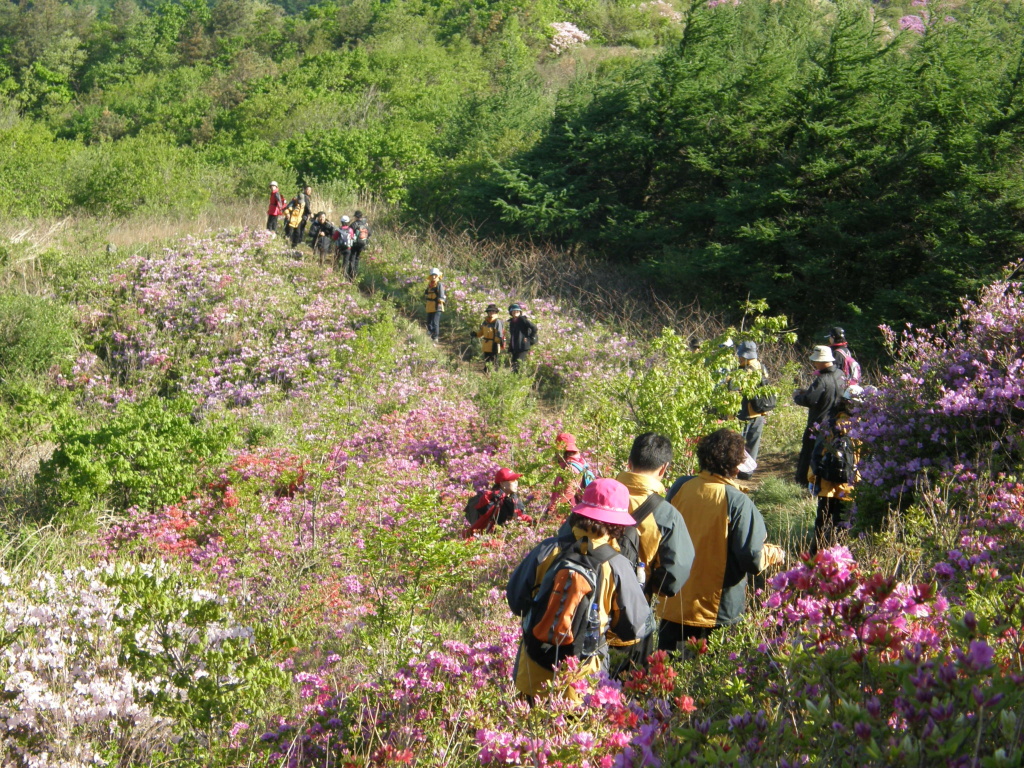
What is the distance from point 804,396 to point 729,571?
383cm

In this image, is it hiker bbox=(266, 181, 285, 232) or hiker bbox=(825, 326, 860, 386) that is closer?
hiker bbox=(825, 326, 860, 386)

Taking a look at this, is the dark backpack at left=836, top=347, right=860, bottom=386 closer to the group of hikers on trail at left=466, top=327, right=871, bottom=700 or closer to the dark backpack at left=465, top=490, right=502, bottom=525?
the group of hikers on trail at left=466, top=327, right=871, bottom=700

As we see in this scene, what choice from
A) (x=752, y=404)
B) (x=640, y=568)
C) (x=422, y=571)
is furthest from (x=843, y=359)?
(x=640, y=568)

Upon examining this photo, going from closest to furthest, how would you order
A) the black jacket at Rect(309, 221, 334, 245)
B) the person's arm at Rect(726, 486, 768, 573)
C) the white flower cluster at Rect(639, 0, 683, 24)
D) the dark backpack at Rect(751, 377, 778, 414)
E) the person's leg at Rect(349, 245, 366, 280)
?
the person's arm at Rect(726, 486, 768, 573) < the dark backpack at Rect(751, 377, 778, 414) < the person's leg at Rect(349, 245, 366, 280) < the black jacket at Rect(309, 221, 334, 245) < the white flower cluster at Rect(639, 0, 683, 24)

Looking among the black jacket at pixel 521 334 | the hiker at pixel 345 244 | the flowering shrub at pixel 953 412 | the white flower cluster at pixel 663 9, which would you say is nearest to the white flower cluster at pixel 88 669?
the flowering shrub at pixel 953 412

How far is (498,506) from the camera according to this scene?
8227 millimetres

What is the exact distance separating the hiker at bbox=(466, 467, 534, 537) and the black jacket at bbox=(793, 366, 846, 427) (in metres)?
2.66

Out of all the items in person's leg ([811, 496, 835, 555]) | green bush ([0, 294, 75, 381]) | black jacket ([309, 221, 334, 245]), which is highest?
person's leg ([811, 496, 835, 555])

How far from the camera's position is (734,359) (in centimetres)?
→ 825

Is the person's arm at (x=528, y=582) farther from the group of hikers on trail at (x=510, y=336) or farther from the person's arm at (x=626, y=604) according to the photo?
the group of hikers on trail at (x=510, y=336)

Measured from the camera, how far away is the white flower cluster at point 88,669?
160 inches

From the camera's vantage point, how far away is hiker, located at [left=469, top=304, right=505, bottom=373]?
1486 centimetres

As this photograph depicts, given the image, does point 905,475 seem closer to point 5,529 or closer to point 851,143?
point 5,529

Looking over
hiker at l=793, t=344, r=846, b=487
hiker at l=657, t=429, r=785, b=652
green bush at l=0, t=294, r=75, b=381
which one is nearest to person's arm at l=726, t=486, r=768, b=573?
hiker at l=657, t=429, r=785, b=652
